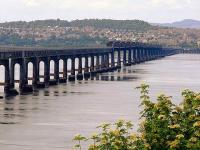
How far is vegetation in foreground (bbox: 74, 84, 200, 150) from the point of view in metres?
23.0

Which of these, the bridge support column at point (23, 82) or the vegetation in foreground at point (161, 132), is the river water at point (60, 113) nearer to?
the bridge support column at point (23, 82)

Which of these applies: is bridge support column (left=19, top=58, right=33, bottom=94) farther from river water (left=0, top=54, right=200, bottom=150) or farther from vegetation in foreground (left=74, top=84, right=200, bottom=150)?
vegetation in foreground (left=74, top=84, right=200, bottom=150)

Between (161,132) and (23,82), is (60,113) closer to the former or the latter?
(23,82)

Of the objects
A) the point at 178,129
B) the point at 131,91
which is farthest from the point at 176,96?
the point at 178,129

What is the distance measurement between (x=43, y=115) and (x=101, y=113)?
22.9 ft

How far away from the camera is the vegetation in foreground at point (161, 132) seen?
23.0 m

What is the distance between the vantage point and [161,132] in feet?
79.3

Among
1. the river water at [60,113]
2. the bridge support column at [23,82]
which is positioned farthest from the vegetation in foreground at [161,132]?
the bridge support column at [23,82]

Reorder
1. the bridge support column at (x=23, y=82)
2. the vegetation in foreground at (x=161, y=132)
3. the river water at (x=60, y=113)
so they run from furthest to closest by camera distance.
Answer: the bridge support column at (x=23, y=82) → the river water at (x=60, y=113) → the vegetation in foreground at (x=161, y=132)

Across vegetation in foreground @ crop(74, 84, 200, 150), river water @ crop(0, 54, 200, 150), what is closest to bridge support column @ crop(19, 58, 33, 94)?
river water @ crop(0, 54, 200, 150)

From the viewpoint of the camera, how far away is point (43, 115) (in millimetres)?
70875

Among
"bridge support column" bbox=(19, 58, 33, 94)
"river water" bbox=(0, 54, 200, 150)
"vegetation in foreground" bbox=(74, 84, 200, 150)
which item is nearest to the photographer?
"vegetation in foreground" bbox=(74, 84, 200, 150)

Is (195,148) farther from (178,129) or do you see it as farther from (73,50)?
(73,50)

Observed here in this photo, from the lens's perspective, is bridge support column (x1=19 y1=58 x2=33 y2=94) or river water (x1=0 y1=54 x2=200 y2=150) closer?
river water (x1=0 y1=54 x2=200 y2=150)
